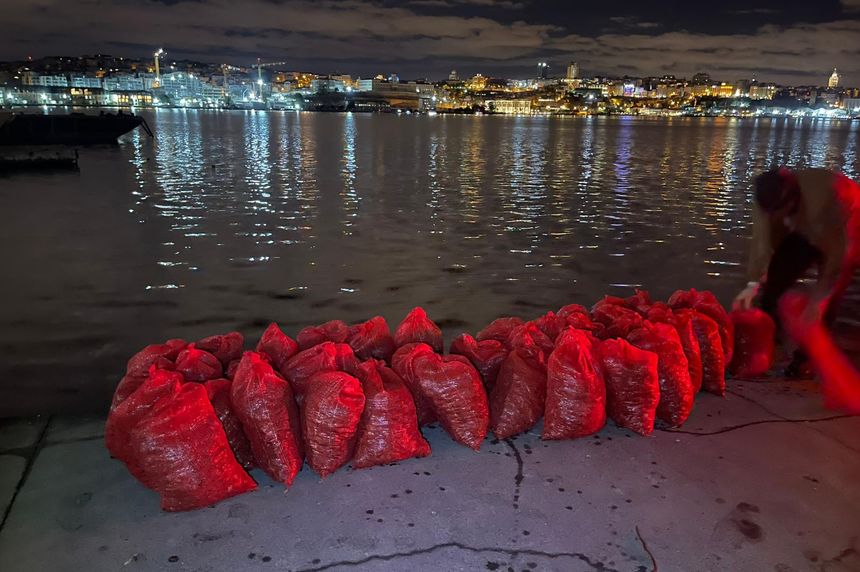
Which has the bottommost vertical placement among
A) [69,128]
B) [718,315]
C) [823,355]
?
[823,355]

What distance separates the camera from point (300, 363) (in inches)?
141

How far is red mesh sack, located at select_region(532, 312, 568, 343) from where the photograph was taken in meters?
4.36

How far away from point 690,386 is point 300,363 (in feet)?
8.08

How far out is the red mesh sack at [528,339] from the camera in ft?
13.0

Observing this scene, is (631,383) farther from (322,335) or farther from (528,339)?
(322,335)

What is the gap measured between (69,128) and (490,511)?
39.6 metres

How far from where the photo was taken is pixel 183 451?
2971 millimetres

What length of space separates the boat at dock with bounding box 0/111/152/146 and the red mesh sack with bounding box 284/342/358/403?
35036 mm

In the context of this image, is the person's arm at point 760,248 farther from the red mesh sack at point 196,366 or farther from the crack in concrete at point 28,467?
the crack in concrete at point 28,467

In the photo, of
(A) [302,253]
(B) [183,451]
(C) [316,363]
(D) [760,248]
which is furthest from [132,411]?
(A) [302,253]

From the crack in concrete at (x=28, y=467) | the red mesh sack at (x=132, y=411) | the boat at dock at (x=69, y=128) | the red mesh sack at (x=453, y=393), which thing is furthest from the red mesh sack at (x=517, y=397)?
the boat at dock at (x=69, y=128)

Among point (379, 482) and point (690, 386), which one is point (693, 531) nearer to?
point (690, 386)

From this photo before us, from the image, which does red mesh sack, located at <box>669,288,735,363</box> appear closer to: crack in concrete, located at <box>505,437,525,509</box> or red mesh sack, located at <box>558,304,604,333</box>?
red mesh sack, located at <box>558,304,604,333</box>

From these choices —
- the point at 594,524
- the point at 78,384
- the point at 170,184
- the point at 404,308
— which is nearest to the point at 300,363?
the point at 594,524
